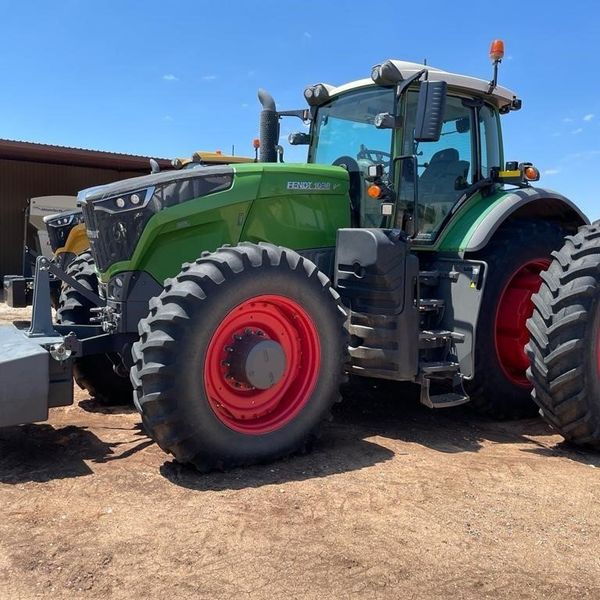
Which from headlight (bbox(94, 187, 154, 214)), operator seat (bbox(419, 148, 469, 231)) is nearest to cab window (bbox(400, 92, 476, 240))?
operator seat (bbox(419, 148, 469, 231))

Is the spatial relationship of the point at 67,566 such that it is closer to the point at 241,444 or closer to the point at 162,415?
the point at 162,415

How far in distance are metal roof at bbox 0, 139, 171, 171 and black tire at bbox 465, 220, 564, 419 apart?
1389 centimetres

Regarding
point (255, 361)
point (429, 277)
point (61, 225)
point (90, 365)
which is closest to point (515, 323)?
point (429, 277)

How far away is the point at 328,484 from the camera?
11.8 ft

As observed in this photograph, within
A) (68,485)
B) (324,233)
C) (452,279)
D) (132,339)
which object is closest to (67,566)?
(68,485)

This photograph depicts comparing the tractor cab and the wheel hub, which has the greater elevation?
the tractor cab

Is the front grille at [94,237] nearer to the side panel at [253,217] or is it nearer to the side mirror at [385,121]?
the side panel at [253,217]

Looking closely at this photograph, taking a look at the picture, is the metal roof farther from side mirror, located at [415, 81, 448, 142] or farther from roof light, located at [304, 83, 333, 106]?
side mirror, located at [415, 81, 448, 142]

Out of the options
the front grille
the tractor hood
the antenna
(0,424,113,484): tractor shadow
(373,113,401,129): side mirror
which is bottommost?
(0,424,113,484): tractor shadow

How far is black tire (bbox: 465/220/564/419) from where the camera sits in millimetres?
5066

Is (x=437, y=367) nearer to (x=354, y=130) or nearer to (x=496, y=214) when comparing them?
(x=496, y=214)

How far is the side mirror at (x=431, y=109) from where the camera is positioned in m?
4.37

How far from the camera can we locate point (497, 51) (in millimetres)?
5090

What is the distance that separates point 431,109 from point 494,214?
1.03 metres
